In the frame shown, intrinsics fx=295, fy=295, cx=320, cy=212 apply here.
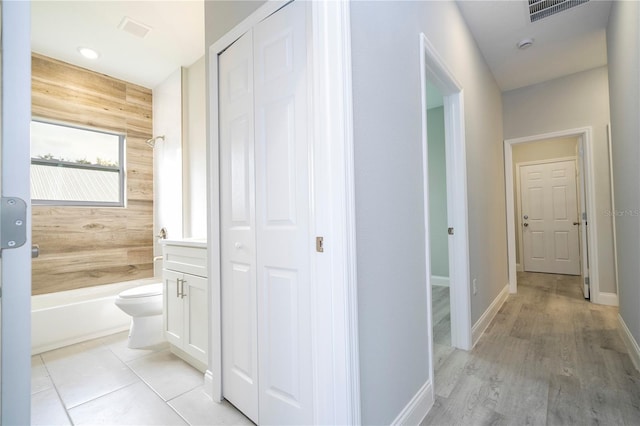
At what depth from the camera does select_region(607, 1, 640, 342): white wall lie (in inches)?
70.2

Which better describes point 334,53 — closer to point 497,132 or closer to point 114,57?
point 114,57

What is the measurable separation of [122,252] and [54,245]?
578mm

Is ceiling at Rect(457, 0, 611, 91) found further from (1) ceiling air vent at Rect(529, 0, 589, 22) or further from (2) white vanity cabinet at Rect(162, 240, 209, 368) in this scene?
(2) white vanity cabinet at Rect(162, 240, 209, 368)

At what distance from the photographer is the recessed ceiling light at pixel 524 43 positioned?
9.32 ft

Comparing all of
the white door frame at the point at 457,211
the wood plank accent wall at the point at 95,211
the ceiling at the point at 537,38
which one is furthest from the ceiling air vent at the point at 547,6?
the wood plank accent wall at the point at 95,211

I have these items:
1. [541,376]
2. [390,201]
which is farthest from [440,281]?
[390,201]

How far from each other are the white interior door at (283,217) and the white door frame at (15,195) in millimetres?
800

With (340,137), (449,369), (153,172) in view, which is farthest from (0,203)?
(153,172)

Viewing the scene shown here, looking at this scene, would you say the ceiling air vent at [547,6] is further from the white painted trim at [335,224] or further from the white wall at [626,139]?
the white painted trim at [335,224]

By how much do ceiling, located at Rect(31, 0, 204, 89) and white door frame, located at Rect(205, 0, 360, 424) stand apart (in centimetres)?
189

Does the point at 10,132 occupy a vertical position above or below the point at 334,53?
below

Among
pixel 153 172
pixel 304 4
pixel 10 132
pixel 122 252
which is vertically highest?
pixel 304 4

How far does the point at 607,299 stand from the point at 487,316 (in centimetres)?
167

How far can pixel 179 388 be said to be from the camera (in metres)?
1.79
